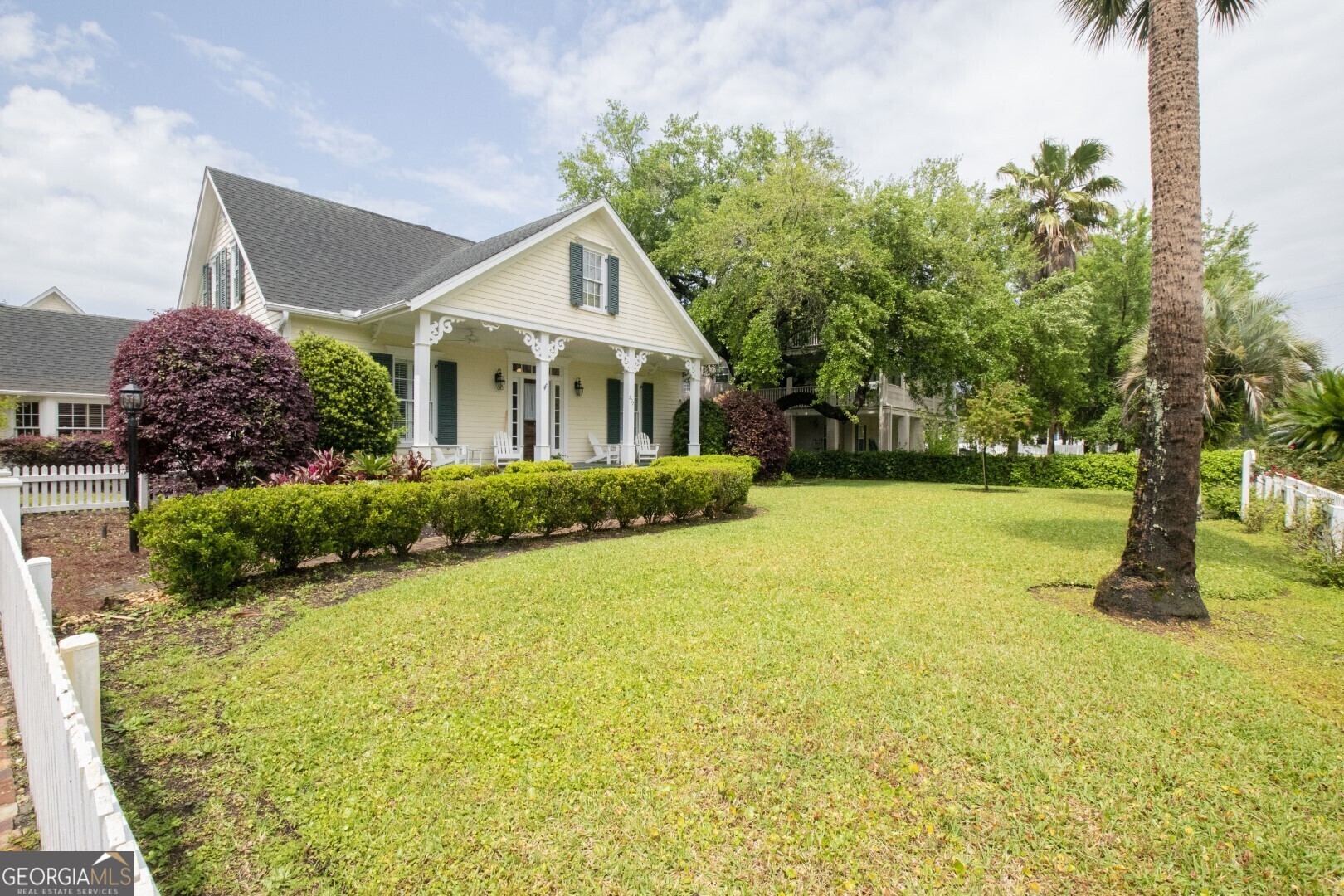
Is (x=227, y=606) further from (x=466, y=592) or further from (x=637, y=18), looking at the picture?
(x=637, y=18)

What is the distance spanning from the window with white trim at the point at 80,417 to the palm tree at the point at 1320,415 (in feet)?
84.8

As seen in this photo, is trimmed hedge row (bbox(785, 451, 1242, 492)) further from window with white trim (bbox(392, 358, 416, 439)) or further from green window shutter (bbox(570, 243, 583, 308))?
window with white trim (bbox(392, 358, 416, 439))

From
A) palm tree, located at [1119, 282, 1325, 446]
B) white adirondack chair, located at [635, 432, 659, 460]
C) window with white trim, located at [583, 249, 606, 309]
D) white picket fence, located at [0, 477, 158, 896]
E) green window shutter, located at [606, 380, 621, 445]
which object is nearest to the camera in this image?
white picket fence, located at [0, 477, 158, 896]

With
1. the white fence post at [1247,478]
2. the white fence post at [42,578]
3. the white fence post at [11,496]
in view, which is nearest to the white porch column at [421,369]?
the white fence post at [11,496]

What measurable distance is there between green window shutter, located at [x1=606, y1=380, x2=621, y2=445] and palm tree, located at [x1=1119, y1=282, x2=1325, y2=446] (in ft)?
40.2

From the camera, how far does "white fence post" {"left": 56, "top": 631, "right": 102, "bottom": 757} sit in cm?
218

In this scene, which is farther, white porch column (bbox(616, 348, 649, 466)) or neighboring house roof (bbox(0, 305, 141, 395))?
neighboring house roof (bbox(0, 305, 141, 395))

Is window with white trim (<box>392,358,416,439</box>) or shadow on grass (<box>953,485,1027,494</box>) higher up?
window with white trim (<box>392,358,416,439</box>)

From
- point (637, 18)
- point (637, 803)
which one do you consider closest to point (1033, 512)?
point (637, 803)

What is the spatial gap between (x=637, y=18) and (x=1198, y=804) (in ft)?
44.5

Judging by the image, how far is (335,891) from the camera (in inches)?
83.1

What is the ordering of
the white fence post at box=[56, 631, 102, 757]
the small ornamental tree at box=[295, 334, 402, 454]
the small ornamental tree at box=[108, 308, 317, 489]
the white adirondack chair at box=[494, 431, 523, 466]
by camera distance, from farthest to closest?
the white adirondack chair at box=[494, 431, 523, 466] < the small ornamental tree at box=[295, 334, 402, 454] < the small ornamental tree at box=[108, 308, 317, 489] < the white fence post at box=[56, 631, 102, 757]

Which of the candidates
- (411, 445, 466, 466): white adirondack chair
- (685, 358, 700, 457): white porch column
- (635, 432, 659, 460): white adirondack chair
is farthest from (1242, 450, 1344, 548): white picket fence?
(411, 445, 466, 466): white adirondack chair

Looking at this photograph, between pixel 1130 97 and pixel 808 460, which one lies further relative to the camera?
pixel 808 460
